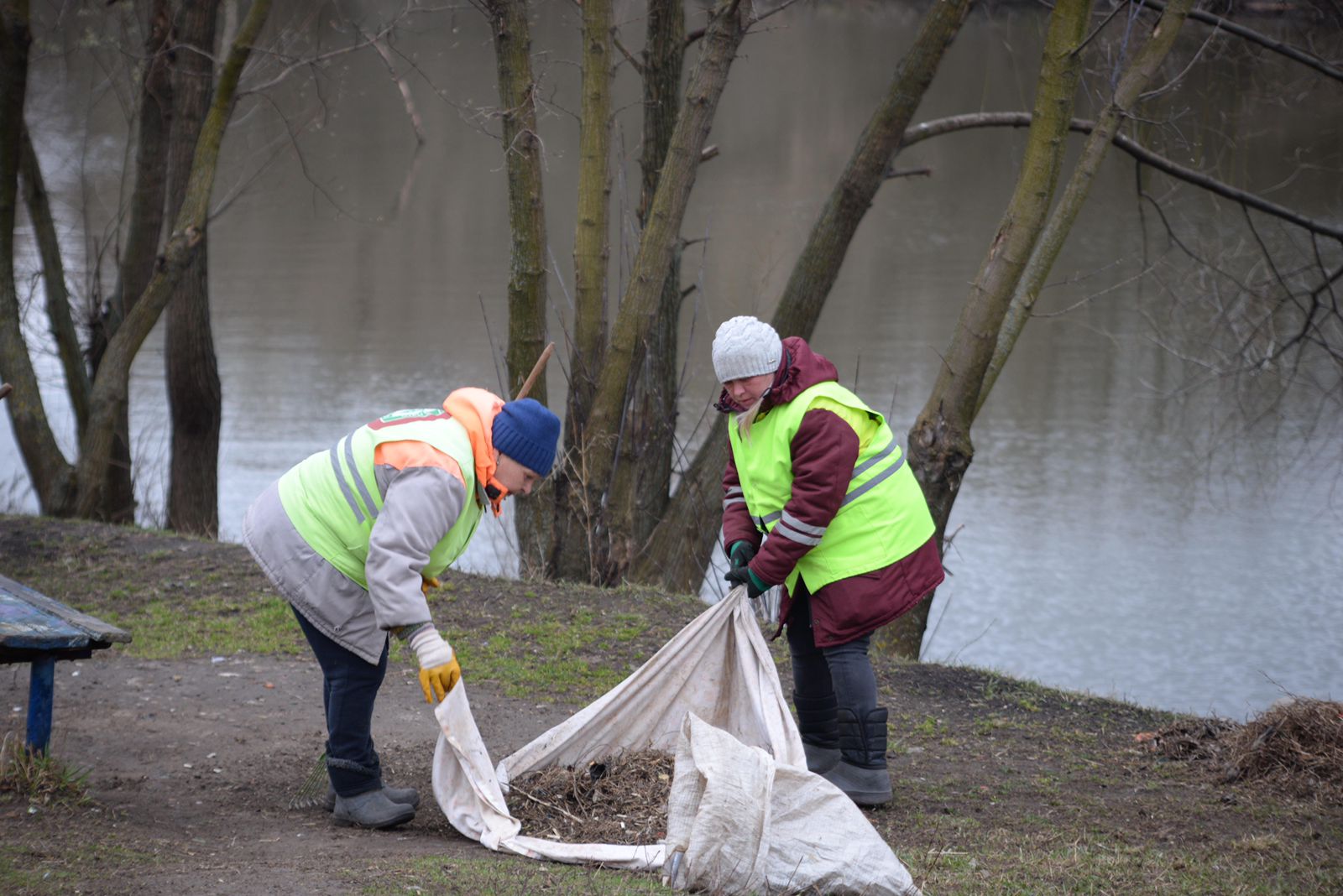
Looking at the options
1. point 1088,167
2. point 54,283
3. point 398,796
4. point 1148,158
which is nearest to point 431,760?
point 398,796

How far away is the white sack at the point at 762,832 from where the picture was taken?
9.53 ft

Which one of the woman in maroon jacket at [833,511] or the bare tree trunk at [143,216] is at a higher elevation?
the bare tree trunk at [143,216]

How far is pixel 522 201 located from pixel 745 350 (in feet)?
12.3

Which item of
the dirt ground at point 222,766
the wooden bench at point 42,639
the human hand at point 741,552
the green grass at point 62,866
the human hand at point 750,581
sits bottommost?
the dirt ground at point 222,766

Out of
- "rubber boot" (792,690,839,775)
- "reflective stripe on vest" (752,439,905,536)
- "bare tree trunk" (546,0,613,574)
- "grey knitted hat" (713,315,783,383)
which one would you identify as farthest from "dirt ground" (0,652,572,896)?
"bare tree trunk" (546,0,613,574)

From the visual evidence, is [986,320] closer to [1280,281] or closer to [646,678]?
[1280,281]

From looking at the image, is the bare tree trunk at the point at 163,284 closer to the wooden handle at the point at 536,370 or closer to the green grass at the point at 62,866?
the wooden handle at the point at 536,370

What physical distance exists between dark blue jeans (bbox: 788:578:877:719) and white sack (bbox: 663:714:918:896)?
2.04ft

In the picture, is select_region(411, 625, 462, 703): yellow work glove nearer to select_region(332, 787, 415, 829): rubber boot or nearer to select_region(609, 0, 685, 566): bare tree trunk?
select_region(332, 787, 415, 829): rubber boot

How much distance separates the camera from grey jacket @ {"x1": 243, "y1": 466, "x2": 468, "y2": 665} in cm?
308

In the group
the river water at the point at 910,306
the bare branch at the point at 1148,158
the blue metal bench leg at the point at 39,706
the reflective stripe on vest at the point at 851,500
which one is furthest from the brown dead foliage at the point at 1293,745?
the bare branch at the point at 1148,158

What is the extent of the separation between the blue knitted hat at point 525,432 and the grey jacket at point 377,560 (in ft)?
0.52

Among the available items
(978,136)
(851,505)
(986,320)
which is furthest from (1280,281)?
(978,136)

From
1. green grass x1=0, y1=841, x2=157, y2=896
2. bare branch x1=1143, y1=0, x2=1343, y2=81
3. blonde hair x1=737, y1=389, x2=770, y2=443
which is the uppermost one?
bare branch x1=1143, y1=0, x2=1343, y2=81
